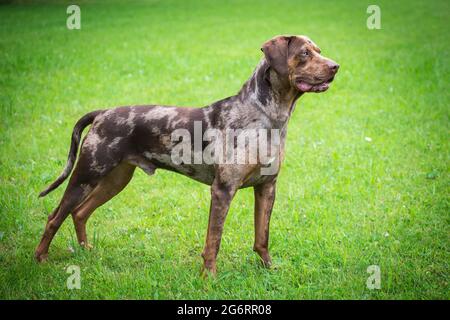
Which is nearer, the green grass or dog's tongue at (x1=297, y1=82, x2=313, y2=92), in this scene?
dog's tongue at (x1=297, y1=82, x2=313, y2=92)

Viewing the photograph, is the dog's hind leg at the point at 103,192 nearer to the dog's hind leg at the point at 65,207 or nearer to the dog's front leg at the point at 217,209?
the dog's hind leg at the point at 65,207

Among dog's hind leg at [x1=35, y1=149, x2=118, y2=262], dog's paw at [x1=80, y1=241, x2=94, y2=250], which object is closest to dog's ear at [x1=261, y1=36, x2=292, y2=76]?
dog's hind leg at [x1=35, y1=149, x2=118, y2=262]

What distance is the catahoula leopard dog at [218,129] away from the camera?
14.0ft

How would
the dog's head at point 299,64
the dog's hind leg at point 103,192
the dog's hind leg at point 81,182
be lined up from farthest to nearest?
1. the dog's hind leg at point 103,192
2. the dog's hind leg at point 81,182
3. the dog's head at point 299,64

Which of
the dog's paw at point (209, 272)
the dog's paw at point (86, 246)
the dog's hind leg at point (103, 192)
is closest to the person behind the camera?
the dog's paw at point (209, 272)

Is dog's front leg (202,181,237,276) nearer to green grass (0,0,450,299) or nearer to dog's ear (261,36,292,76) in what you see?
green grass (0,0,450,299)

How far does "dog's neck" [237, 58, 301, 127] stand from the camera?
4374mm

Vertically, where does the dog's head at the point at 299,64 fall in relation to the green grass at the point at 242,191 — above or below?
above

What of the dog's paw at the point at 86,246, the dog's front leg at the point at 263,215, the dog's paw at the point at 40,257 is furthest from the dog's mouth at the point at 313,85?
the dog's paw at the point at 40,257

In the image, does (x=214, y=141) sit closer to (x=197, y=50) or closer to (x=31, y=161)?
(x=31, y=161)

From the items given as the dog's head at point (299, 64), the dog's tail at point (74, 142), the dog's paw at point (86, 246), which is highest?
the dog's head at point (299, 64)

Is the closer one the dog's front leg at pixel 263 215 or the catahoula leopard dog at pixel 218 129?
the catahoula leopard dog at pixel 218 129

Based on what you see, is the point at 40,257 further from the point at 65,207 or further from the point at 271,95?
the point at 271,95

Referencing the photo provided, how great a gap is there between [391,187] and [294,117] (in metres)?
3.31
